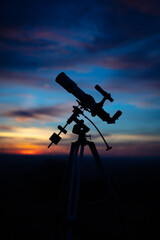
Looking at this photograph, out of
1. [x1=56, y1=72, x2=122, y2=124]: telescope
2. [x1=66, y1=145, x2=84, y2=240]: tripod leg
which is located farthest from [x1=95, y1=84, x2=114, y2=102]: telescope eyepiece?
[x1=66, y1=145, x2=84, y2=240]: tripod leg

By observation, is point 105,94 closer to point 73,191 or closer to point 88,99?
point 88,99

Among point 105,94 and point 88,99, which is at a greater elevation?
point 105,94

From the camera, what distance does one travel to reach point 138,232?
5980 mm

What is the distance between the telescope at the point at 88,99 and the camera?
16.2 ft

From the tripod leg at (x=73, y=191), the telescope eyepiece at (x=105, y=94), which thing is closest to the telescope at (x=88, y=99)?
the telescope eyepiece at (x=105, y=94)

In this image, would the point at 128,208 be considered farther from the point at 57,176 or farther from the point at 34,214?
the point at 57,176

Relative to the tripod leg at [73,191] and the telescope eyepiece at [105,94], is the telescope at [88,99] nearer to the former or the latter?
the telescope eyepiece at [105,94]

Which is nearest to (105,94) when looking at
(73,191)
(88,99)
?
(88,99)

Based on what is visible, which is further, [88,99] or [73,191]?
[88,99]

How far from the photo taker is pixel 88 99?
4.94 metres

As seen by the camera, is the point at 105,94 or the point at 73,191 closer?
the point at 73,191

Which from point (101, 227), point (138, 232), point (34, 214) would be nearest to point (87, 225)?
point (101, 227)

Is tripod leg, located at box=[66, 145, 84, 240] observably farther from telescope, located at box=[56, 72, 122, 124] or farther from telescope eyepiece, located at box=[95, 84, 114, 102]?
telescope eyepiece, located at box=[95, 84, 114, 102]

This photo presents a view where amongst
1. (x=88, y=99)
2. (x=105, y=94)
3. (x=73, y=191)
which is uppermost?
(x=105, y=94)
